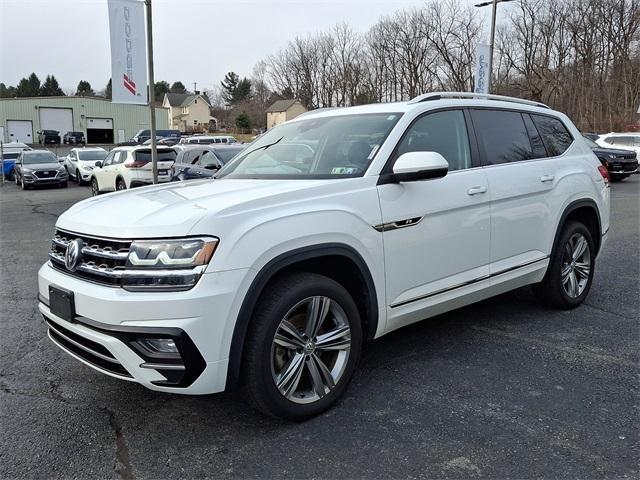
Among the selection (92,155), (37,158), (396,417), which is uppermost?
(92,155)

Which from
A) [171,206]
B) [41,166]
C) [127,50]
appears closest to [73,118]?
[41,166]

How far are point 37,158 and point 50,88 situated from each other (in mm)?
87757

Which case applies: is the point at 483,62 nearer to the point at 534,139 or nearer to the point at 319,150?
the point at 534,139

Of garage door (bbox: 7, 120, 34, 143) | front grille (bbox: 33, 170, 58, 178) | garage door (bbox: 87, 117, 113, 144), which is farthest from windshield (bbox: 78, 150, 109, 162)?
garage door (bbox: 87, 117, 113, 144)

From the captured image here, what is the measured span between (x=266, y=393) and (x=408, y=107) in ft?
7.08

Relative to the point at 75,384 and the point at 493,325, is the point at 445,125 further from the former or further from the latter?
the point at 75,384

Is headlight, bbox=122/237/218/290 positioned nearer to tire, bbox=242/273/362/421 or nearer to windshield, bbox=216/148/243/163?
tire, bbox=242/273/362/421

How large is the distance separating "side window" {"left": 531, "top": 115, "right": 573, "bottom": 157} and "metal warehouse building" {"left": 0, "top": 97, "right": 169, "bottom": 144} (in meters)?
55.2

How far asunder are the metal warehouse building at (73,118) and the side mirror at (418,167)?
5599 centimetres

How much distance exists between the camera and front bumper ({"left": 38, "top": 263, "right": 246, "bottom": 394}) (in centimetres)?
255

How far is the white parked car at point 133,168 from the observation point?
48.4 ft

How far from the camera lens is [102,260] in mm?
2809

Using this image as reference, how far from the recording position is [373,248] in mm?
3225

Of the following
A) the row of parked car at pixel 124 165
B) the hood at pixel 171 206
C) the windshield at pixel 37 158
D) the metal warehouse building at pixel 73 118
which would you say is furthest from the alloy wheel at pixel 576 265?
the metal warehouse building at pixel 73 118
